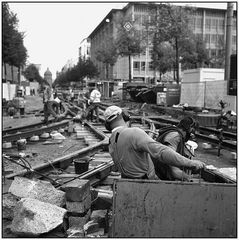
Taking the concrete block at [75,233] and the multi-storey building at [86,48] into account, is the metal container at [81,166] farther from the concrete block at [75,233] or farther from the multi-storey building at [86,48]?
the multi-storey building at [86,48]

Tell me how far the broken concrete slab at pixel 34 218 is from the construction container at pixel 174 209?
0.91 meters

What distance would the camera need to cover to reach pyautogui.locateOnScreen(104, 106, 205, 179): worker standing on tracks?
133 inches

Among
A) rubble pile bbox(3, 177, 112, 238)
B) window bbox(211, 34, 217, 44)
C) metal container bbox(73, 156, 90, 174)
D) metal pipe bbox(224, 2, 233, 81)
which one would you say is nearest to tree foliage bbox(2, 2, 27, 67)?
metal pipe bbox(224, 2, 233, 81)

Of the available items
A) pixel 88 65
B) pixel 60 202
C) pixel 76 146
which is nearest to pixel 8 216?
pixel 60 202

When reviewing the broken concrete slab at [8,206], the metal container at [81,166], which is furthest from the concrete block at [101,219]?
the metal container at [81,166]

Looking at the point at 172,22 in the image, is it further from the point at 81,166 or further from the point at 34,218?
the point at 34,218

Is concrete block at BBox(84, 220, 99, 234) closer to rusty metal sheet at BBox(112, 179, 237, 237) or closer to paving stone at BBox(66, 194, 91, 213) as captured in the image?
paving stone at BBox(66, 194, 91, 213)

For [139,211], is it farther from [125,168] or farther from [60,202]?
[60,202]

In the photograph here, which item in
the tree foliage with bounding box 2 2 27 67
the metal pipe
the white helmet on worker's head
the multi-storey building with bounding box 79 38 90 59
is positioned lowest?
the white helmet on worker's head

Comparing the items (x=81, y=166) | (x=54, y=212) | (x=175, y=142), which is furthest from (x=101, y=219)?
(x=81, y=166)

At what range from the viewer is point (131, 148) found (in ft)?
11.6

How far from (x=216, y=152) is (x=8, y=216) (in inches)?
277

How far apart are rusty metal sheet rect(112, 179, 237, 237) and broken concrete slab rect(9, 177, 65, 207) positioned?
4.34 feet

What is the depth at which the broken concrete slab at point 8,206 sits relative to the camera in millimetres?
4523
